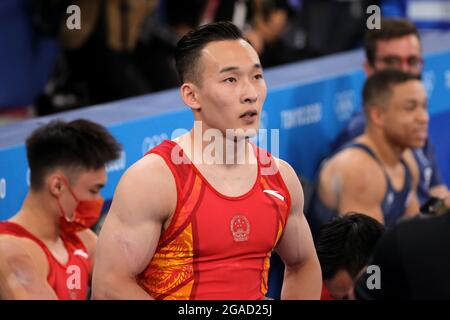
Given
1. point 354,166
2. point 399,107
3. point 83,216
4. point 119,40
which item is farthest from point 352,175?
point 119,40

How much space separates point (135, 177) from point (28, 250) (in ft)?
3.24

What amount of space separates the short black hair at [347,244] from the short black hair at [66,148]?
0.88 m

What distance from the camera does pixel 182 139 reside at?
3078 millimetres

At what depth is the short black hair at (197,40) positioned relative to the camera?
3027mm

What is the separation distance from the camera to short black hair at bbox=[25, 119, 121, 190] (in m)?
3.88

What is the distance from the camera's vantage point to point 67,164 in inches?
153

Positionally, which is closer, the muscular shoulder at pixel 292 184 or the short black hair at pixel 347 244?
the muscular shoulder at pixel 292 184

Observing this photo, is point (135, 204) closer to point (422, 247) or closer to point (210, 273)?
point (210, 273)

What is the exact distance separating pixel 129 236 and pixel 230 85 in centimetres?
51

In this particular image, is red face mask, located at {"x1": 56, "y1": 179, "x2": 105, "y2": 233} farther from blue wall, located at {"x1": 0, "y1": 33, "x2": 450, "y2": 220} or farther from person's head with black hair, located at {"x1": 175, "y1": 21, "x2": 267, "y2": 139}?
person's head with black hair, located at {"x1": 175, "y1": 21, "x2": 267, "y2": 139}

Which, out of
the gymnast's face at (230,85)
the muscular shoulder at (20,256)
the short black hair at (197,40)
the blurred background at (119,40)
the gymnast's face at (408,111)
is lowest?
the muscular shoulder at (20,256)

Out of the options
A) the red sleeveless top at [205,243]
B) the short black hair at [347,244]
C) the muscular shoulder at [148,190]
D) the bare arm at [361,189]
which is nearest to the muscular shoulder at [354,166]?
the bare arm at [361,189]

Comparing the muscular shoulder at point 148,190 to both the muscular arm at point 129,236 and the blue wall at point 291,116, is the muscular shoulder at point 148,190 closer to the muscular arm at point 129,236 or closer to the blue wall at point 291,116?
the muscular arm at point 129,236
